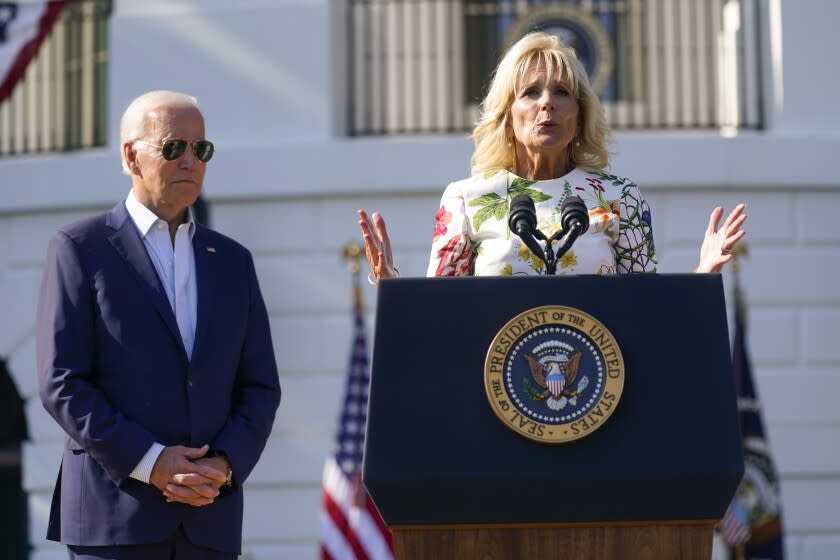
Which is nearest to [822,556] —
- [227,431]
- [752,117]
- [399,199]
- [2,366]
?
[752,117]

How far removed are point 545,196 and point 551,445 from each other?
83 cm

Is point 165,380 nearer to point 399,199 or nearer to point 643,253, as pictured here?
point 643,253

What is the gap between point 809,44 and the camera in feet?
28.2

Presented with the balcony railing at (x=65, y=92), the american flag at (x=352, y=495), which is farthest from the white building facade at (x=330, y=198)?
the balcony railing at (x=65, y=92)

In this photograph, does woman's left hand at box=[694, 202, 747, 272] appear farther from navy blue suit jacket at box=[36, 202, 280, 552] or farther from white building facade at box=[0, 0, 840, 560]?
white building facade at box=[0, 0, 840, 560]

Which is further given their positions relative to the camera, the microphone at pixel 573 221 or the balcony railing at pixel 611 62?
the balcony railing at pixel 611 62

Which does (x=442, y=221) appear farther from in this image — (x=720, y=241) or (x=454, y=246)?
(x=720, y=241)

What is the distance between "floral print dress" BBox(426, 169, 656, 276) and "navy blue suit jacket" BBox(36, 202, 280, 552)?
580mm

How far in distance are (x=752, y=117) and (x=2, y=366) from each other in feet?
15.7

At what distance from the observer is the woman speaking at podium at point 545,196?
3.44 metres

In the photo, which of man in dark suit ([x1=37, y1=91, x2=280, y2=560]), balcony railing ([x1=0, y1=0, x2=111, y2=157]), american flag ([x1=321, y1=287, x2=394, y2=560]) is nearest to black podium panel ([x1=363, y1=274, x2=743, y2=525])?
man in dark suit ([x1=37, y1=91, x2=280, y2=560])

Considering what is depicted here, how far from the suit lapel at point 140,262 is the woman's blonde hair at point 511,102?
0.84 m

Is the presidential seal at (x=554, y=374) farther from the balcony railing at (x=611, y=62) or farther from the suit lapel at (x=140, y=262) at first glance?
the balcony railing at (x=611, y=62)

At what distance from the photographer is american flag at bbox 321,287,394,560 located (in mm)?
7930
